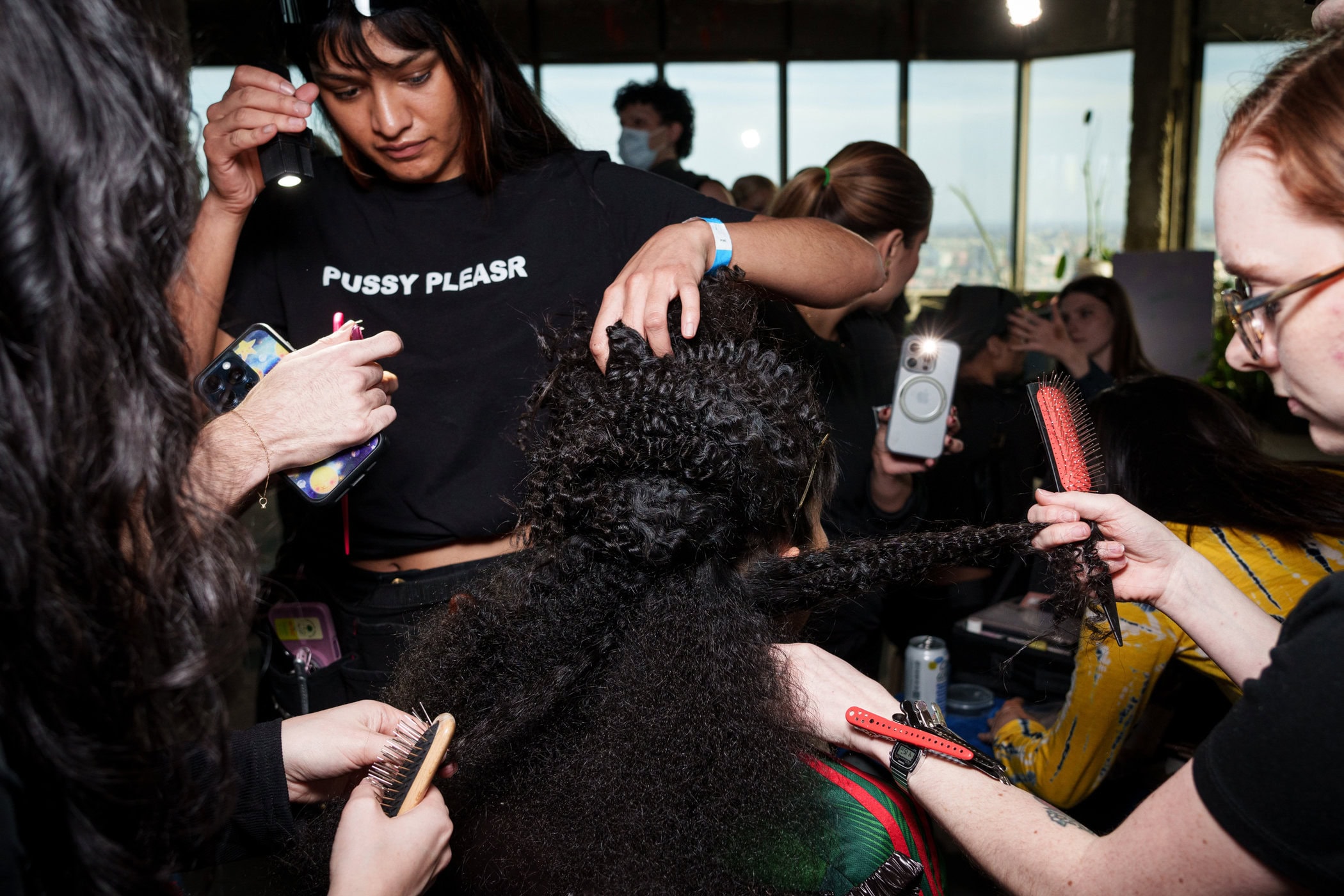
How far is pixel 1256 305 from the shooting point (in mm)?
775

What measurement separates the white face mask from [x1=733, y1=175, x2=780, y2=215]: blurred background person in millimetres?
647

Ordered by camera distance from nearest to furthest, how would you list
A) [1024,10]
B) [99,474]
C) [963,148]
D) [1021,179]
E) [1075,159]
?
[99,474], [1024,10], [1075,159], [963,148], [1021,179]

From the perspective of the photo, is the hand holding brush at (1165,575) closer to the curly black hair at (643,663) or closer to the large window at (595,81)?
the curly black hair at (643,663)

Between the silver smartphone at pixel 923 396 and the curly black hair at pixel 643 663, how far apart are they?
2.50 feet

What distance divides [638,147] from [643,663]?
3269 millimetres

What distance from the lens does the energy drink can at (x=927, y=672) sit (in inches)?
70.3

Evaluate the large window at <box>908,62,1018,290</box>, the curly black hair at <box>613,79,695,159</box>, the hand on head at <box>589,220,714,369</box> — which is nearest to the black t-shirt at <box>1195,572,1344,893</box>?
the hand on head at <box>589,220,714,369</box>

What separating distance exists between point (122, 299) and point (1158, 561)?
41.4 inches

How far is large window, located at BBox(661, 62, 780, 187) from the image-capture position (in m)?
7.93

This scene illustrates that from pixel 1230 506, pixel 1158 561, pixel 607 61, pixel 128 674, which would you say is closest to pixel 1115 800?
pixel 1230 506

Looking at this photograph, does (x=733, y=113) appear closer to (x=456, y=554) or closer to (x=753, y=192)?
(x=753, y=192)

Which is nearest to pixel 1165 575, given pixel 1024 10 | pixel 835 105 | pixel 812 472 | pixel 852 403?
pixel 812 472

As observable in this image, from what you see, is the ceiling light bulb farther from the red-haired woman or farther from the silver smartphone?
the red-haired woman

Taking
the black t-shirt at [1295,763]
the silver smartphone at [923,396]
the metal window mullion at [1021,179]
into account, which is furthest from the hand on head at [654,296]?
the metal window mullion at [1021,179]
